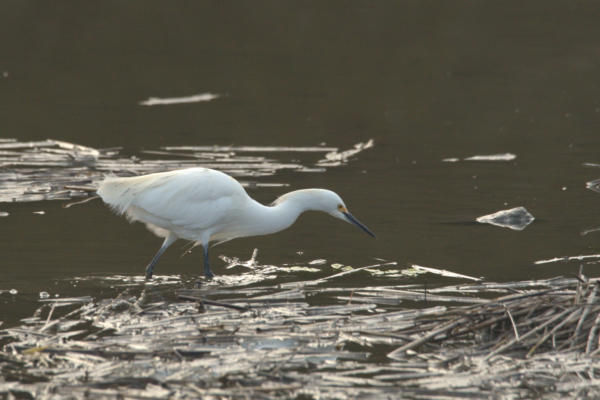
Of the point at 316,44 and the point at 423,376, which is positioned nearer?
the point at 423,376

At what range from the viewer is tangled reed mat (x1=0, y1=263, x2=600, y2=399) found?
5609 mm

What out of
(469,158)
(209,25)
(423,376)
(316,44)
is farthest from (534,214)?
(209,25)

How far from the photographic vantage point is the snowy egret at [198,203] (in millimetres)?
8711

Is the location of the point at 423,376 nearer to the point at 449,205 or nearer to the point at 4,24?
the point at 449,205

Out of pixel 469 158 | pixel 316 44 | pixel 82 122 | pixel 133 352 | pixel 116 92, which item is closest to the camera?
pixel 133 352

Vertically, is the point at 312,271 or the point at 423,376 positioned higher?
the point at 312,271

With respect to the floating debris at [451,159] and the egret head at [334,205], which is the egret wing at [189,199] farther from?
the floating debris at [451,159]

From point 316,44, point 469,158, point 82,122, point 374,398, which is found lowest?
point 374,398

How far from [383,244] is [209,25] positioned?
14803 mm

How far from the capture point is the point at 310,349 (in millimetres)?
6309

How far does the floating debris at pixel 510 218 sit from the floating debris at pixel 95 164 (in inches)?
102

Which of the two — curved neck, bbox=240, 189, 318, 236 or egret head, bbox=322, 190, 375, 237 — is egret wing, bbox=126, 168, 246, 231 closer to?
curved neck, bbox=240, 189, 318, 236

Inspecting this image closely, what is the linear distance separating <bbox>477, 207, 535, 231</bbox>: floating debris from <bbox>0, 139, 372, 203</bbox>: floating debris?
8.53ft

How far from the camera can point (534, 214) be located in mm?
10922
